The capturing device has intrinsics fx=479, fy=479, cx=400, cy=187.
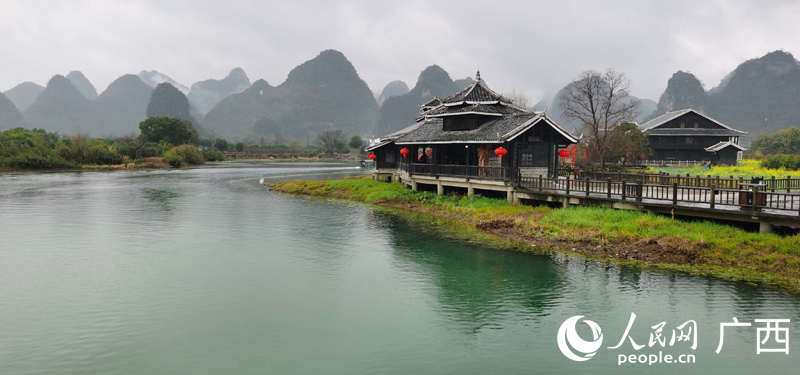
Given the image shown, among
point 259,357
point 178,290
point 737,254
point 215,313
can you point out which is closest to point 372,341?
point 259,357

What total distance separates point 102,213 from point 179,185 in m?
20.3

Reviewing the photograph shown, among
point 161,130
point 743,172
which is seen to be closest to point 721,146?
point 743,172

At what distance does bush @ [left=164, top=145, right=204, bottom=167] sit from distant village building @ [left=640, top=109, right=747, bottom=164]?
76.1 metres

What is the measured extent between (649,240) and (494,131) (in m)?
13.2

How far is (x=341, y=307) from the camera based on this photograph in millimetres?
13445

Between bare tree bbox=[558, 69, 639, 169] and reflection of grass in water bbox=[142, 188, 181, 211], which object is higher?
bare tree bbox=[558, 69, 639, 169]

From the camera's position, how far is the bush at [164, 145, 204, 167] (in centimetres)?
8419

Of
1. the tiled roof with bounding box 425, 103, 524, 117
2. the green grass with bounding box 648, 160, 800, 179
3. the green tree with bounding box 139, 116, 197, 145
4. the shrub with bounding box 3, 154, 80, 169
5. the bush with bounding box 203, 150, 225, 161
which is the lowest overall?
the green grass with bounding box 648, 160, 800, 179

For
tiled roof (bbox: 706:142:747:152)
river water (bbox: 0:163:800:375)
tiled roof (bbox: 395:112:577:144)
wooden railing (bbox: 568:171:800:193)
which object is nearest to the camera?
river water (bbox: 0:163:800:375)

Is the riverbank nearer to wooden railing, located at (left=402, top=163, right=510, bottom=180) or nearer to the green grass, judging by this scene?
wooden railing, located at (left=402, top=163, right=510, bottom=180)

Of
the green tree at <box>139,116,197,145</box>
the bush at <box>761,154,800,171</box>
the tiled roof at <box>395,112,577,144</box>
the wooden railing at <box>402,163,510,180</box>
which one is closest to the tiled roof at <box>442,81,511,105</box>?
the tiled roof at <box>395,112,577,144</box>

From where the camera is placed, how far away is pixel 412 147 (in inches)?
1506

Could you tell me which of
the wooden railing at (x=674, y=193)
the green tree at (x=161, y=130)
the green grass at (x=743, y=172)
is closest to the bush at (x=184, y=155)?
the green tree at (x=161, y=130)

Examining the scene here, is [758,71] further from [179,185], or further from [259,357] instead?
[259,357]
